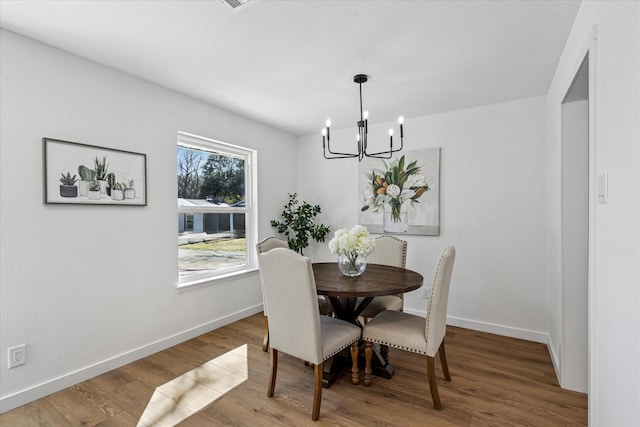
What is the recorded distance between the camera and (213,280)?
3.39m

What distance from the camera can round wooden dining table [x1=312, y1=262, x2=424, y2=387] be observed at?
206cm

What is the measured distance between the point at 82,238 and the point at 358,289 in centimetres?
205

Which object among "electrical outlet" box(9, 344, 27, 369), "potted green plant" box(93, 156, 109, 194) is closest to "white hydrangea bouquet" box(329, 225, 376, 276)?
"potted green plant" box(93, 156, 109, 194)

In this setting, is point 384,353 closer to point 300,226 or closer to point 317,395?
point 317,395

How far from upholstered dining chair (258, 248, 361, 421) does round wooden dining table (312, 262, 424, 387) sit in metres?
0.19

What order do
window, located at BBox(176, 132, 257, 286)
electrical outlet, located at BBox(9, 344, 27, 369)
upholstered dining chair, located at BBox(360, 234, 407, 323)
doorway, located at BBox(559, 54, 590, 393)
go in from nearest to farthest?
electrical outlet, located at BBox(9, 344, 27, 369) < doorway, located at BBox(559, 54, 590, 393) < upholstered dining chair, located at BBox(360, 234, 407, 323) < window, located at BBox(176, 132, 257, 286)

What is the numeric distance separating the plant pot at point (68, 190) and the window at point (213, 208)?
3.12ft

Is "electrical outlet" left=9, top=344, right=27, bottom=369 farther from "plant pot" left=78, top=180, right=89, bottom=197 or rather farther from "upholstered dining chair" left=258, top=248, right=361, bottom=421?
"upholstered dining chair" left=258, top=248, right=361, bottom=421

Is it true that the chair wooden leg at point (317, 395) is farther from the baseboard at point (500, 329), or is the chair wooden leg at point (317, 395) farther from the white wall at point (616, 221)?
the baseboard at point (500, 329)

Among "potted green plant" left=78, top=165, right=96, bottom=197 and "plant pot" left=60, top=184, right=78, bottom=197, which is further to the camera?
"potted green plant" left=78, top=165, right=96, bottom=197

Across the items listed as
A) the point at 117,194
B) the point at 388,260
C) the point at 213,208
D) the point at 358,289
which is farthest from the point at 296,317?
the point at 213,208

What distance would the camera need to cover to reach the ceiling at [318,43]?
179 cm

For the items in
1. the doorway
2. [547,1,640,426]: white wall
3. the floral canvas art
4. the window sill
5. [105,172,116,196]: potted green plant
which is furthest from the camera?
the floral canvas art

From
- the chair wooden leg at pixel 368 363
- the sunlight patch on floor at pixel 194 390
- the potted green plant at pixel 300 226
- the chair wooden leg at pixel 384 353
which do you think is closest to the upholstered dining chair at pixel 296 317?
the chair wooden leg at pixel 368 363
